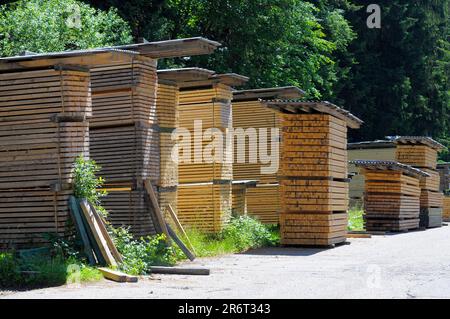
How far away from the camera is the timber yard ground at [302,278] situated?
1172 centimetres

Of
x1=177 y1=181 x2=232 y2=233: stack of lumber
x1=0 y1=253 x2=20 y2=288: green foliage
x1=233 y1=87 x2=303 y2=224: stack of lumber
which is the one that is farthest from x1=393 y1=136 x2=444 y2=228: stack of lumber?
x1=0 y1=253 x2=20 y2=288: green foliage

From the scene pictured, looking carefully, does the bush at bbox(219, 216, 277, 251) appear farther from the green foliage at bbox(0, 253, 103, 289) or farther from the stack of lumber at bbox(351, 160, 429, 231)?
the stack of lumber at bbox(351, 160, 429, 231)

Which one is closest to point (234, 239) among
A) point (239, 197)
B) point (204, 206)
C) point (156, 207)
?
point (204, 206)

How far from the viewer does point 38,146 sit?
1473 centimetres

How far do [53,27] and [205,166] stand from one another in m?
8.58

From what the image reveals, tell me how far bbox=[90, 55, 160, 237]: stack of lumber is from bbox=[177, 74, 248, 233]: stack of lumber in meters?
3.24

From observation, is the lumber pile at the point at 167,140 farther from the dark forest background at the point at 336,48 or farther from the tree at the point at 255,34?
the tree at the point at 255,34

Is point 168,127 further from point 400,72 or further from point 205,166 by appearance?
point 400,72

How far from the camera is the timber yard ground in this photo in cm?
1172

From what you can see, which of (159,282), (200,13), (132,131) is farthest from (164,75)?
(200,13)

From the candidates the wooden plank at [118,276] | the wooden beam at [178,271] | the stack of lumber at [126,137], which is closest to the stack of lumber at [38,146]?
the wooden plank at [118,276]

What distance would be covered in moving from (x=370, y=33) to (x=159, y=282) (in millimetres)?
37515

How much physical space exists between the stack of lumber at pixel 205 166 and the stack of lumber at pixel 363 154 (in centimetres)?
1825
